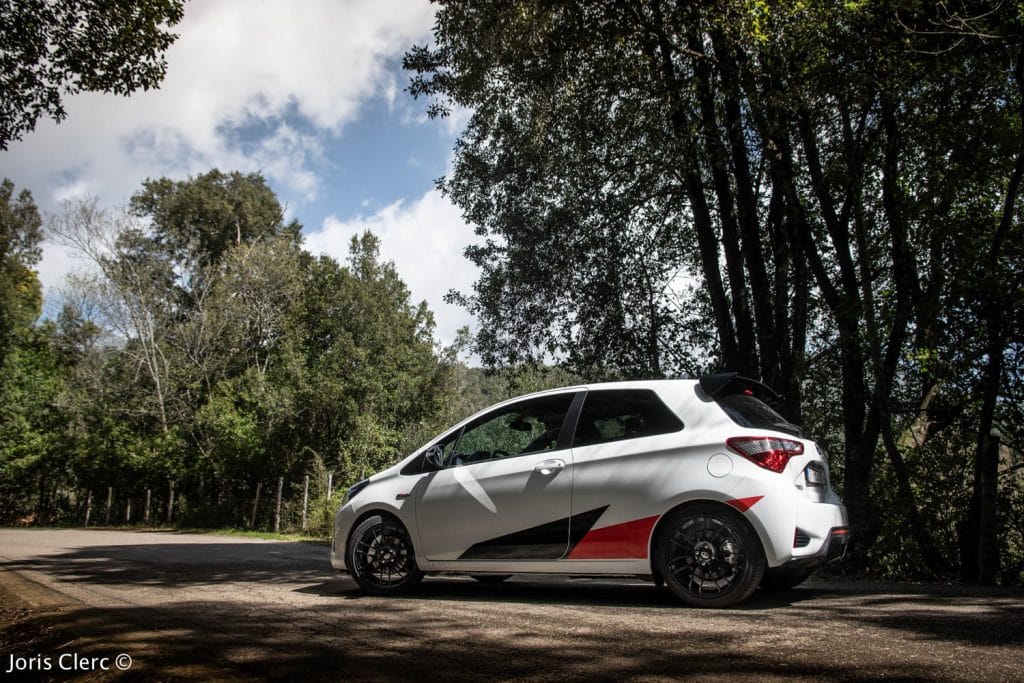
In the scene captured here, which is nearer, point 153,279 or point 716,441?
point 716,441

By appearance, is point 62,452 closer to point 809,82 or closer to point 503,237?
→ point 503,237

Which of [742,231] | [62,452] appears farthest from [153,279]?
[742,231]

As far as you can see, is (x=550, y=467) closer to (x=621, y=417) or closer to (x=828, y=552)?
(x=621, y=417)

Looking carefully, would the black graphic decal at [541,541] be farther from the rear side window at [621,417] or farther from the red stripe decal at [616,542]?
the rear side window at [621,417]

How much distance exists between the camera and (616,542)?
20.3 ft

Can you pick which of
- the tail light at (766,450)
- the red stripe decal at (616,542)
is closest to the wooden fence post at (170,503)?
the red stripe decal at (616,542)

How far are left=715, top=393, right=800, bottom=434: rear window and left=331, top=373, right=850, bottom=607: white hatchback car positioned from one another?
0.02 metres

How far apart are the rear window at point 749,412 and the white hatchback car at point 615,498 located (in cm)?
2

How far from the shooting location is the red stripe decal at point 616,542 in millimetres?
6086

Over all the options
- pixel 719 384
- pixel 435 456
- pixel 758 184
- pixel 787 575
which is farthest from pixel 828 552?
pixel 758 184

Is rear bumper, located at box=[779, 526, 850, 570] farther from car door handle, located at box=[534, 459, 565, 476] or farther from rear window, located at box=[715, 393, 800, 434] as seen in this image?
car door handle, located at box=[534, 459, 565, 476]

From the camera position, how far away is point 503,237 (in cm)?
1681

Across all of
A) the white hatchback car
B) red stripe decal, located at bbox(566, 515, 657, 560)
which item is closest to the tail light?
the white hatchback car

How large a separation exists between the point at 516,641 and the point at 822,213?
10.1 metres
